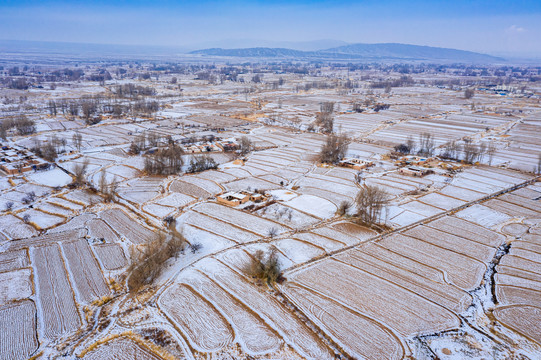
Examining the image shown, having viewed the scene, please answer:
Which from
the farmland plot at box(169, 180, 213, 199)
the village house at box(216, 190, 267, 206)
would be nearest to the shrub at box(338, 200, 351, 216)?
the village house at box(216, 190, 267, 206)

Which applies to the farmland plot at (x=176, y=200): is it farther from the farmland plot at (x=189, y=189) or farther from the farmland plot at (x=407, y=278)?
the farmland plot at (x=407, y=278)

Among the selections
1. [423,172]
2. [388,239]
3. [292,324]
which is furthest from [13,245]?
[423,172]

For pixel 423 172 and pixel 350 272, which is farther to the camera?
pixel 423 172

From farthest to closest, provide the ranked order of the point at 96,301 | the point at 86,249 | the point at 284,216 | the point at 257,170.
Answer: the point at 257,170, the point at 284,216, the point at 86,249, the point at 96,301

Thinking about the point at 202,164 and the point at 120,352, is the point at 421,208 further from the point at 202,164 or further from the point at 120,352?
the point at 120,352

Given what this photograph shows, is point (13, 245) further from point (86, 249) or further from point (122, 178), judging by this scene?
point (122, 178)

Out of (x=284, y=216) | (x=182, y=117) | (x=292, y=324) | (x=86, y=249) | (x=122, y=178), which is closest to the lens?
(x=292, y=324)

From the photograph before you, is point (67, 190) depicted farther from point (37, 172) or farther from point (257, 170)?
point (257, 170)
